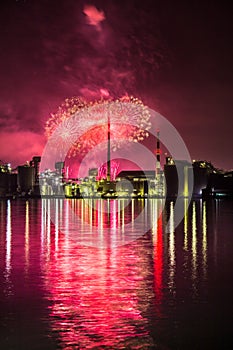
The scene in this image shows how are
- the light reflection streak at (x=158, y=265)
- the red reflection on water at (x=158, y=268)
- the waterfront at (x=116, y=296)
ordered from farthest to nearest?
the red reflection on water at (x=158, y=268)
the light reflection streak at (x=158, y=265)
the waterfront at (x=116, y=296)

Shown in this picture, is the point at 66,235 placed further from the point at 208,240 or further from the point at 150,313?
the point at 150,313

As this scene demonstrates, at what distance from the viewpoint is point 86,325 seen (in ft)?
30.1

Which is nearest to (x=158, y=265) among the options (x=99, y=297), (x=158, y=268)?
(x=158, y=268)

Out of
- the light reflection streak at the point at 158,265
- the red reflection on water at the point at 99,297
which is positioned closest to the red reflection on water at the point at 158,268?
the light reflection streak at the point at 158,265

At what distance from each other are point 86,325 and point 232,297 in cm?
348

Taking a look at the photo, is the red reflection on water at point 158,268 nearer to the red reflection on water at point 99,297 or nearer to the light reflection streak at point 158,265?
the light reflection streak at point 158,265

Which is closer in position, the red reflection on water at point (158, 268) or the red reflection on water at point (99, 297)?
the red reflection on water at point (99, 297)

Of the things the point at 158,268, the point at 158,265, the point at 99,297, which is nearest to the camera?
the point at 99,297

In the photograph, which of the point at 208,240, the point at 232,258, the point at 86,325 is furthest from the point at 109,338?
the point at 208,240

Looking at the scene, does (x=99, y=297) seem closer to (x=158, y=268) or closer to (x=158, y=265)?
(x=158, y=268)

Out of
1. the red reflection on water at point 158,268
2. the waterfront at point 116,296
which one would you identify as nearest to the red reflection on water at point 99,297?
the waterfront at point 116,296

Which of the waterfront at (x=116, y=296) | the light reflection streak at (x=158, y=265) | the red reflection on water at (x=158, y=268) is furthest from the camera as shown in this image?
the red reflection on water at (x=158, y=268)

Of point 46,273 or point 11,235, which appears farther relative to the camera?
point 11,235

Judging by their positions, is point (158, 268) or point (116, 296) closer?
point (116, 296)
